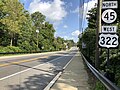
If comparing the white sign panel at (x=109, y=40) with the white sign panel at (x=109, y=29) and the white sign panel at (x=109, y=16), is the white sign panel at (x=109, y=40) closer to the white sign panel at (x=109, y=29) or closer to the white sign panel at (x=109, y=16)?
the white sign panel at (x=109, y=29)

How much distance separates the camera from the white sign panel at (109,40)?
9922 mm

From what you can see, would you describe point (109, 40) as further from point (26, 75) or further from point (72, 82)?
point (26, 75)

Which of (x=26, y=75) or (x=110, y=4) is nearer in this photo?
(x=110, y=4)

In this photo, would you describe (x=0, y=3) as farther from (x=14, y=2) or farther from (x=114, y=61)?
(x=114, y=61)

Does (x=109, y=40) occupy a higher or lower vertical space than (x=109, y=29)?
lower

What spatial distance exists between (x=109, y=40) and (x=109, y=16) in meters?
0.85


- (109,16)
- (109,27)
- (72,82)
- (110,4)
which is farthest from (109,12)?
(72,82)

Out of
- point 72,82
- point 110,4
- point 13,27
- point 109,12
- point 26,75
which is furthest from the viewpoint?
point 13,27

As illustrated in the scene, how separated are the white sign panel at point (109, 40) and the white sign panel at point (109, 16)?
507 millimetres

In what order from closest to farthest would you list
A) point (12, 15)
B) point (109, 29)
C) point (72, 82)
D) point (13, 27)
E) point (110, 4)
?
point (110, 4) → point (109, 29) → point (72, 82) → point (13, 27) → point (12, 15)

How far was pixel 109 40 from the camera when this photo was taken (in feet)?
32.9

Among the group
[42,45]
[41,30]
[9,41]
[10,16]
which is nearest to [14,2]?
[10,16]

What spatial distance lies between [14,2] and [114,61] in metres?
63.7

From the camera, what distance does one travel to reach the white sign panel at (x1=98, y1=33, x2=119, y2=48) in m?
9.92
